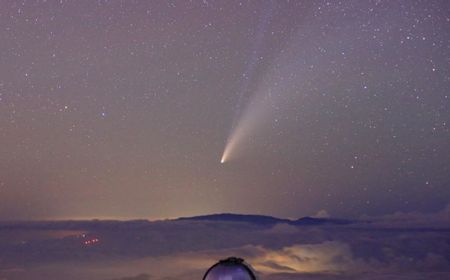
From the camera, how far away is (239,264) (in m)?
46.7

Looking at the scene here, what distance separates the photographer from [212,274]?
151 feet

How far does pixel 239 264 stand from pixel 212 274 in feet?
5.91
